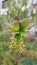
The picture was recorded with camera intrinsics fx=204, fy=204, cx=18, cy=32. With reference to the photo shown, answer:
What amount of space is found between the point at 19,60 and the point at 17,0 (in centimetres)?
48

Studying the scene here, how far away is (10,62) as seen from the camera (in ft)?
3.55

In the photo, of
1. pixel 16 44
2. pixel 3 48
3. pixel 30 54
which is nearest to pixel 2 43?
pixel 3 48

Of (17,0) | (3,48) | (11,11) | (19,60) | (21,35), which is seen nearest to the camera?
(21,35)

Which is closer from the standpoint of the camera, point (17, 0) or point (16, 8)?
point (16, 8)

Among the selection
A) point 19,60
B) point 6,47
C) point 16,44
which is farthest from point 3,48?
point 16,44

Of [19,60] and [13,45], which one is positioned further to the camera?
[19,60]

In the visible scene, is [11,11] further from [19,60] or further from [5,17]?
[19,60]

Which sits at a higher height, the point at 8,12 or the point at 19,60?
the point at 8,12

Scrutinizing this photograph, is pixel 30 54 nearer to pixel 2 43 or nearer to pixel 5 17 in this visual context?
pixel 2 43

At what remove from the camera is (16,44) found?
0.84 metres

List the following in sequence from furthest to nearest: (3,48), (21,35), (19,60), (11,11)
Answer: (11,11)
(3,48)
(19,60)
(21,35)

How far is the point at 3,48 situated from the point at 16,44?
31 cm

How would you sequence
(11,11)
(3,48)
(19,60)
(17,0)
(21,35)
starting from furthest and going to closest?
(17,0)
(11,11)
(3,48)
(19,60)
(21,35)

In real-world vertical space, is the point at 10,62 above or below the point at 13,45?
below
